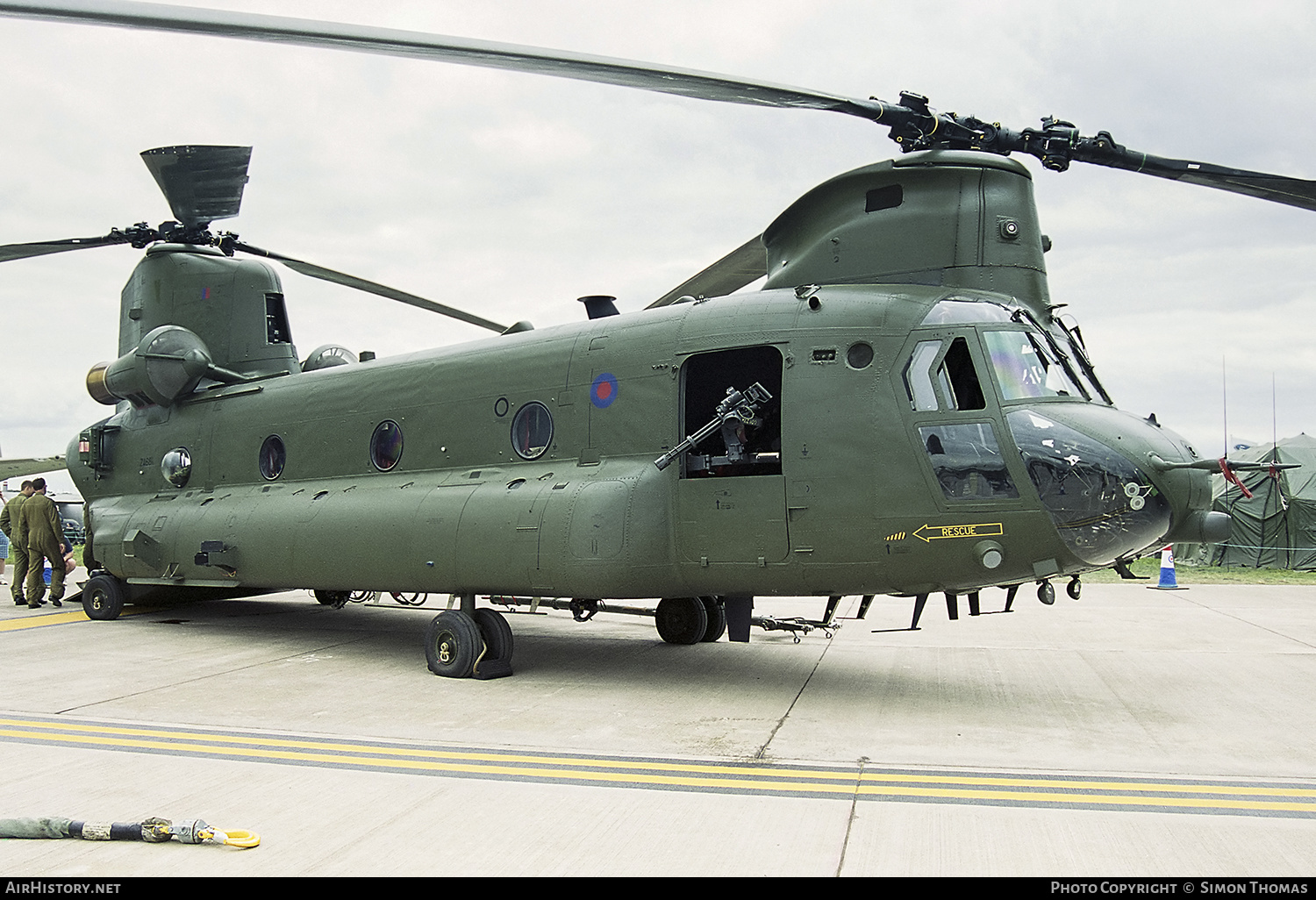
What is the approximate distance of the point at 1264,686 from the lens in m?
8.41

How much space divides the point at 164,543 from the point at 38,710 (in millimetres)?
5255

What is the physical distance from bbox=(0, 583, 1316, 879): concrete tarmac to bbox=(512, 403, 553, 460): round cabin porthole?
7.15ft

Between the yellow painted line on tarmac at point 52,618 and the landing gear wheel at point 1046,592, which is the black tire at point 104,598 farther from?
the landing gear wheel at point 1046,592

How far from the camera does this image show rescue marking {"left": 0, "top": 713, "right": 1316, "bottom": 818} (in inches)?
203

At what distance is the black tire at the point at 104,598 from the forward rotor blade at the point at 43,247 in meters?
4.58

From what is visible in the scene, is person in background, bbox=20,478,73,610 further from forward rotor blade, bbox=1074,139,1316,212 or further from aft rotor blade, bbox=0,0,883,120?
forward rotor blade, bbox=1074,139,1316,212

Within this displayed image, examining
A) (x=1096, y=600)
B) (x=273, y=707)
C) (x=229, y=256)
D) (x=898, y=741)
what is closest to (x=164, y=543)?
(x=229, y=256)

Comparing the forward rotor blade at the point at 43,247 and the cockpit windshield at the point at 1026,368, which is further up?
the forward rotor blade at the point at 43,247

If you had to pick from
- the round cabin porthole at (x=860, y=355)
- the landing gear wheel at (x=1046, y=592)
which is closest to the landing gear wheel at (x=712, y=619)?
the landing gear wheel at (x=1046, y=592)

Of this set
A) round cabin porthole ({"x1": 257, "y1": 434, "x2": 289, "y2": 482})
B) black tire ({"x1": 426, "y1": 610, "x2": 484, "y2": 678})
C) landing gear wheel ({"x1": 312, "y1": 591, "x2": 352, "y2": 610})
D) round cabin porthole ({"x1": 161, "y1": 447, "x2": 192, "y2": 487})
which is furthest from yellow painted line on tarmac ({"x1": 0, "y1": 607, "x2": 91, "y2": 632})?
black tire ({"x1": 426, "y1": 610, "x2": 484, "y2": 678})

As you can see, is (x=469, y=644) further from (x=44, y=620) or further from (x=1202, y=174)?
(x=44, y=620)

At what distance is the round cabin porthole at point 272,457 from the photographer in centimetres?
1187

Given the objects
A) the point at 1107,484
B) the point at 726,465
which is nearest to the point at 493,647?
the point at 726,465

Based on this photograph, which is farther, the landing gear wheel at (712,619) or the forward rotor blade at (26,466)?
the forward rotor blade at (26,466)
